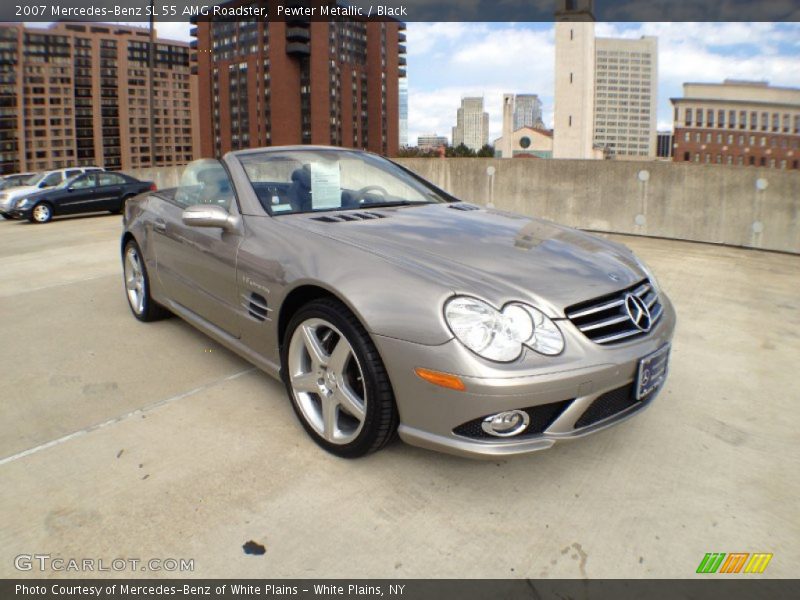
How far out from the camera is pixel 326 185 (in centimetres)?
365

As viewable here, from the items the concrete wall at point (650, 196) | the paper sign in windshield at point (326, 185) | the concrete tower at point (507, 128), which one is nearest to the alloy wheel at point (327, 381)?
the paper sign in windshield at point (326, 185)

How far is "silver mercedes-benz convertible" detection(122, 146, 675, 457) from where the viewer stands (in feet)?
7.41

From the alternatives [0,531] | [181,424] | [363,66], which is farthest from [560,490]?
[363,66]

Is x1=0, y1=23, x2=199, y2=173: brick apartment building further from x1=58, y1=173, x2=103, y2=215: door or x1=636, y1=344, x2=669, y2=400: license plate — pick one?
x1=636, y1=344, x2=669, y2=400: license plate

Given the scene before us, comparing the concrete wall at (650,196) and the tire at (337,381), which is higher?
the concrete wall at (650,196)

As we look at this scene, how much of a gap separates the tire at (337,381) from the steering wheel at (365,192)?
3.60ft

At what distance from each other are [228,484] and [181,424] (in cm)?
68

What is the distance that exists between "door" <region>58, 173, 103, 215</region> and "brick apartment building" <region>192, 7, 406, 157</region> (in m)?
95.7

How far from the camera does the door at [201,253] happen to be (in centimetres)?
335

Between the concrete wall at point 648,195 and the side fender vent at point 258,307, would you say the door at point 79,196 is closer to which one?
the concrete wall at point 648,195

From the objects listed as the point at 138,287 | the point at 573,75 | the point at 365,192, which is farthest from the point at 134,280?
the point at 573,75

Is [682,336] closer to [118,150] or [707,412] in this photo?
[707,412]

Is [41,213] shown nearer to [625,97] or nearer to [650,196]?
[650,196]

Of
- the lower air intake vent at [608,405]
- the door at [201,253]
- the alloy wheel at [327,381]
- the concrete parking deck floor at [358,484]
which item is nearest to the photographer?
the concrete parking deck floor at [358,484]
